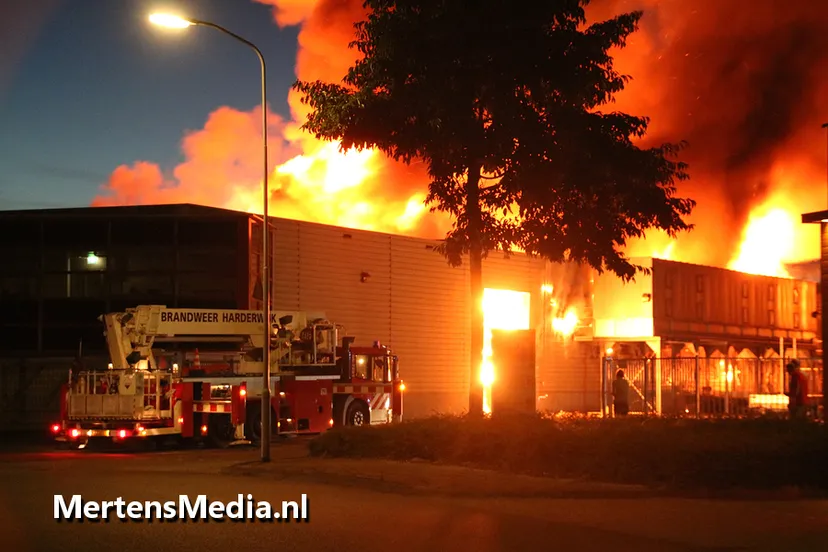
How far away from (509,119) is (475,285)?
3.27m

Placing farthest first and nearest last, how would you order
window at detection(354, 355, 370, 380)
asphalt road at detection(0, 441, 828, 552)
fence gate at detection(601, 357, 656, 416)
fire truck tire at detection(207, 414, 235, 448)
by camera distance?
fence gate at detection(601, 357, 656, 416)
window at detection(354, 355, 370, 380)
fire truck tire at detection(207, 414, 235, 448)
asphalt road at detection(0, 441, 828, 552)

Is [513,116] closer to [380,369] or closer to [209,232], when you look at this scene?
[380,369]

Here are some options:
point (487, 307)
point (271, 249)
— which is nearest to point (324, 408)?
point (271, 249)

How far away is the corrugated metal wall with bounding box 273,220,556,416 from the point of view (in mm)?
32219

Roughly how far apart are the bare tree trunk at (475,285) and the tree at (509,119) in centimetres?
3

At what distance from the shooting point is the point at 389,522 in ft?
40.1

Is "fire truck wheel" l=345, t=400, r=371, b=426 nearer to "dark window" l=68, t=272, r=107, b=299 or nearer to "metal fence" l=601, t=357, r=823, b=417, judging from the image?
"metal fence" l=601, t=357, r=823, b=417

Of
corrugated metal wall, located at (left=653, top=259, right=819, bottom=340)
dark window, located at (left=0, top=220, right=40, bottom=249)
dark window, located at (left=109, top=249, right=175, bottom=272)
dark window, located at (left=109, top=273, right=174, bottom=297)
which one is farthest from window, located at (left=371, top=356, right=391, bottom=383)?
corrugated metal wall, located at (left=653, top=259, right=819, bottom=340)

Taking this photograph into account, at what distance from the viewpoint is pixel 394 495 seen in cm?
1515

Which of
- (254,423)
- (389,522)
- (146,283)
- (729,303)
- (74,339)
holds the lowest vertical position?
(389,522)

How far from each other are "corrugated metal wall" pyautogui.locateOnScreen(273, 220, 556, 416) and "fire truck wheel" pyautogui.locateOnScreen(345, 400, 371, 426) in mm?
5090

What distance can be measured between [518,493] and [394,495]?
1.75m

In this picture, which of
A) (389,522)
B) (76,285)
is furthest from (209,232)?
(389,522)

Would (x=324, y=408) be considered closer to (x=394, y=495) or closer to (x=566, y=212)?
(x=566, y=212)
